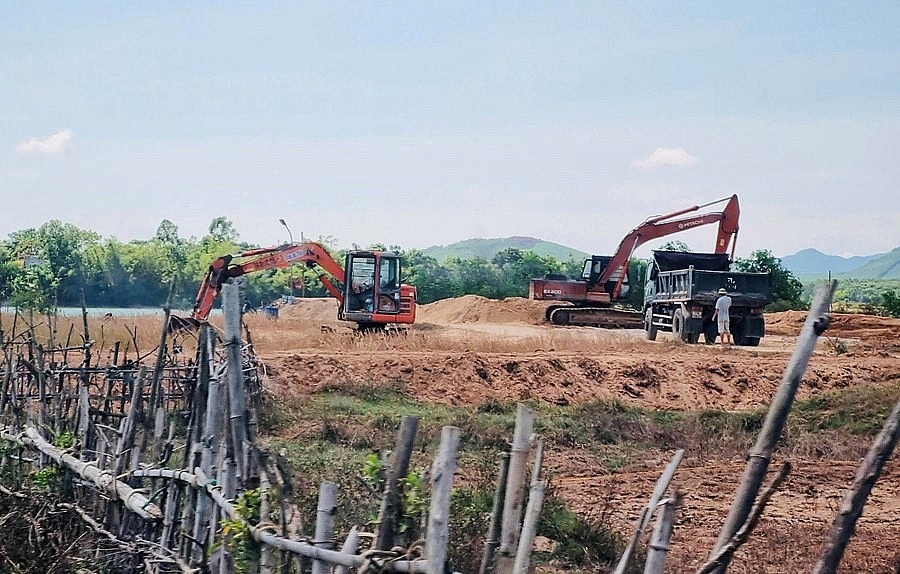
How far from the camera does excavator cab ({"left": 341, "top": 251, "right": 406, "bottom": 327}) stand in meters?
26.7

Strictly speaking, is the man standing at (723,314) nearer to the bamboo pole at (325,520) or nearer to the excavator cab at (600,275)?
the excavator cab at (600,275)

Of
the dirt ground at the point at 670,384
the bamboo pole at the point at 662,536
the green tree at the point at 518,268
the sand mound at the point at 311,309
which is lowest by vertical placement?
the dirt ground at the point at 670,384

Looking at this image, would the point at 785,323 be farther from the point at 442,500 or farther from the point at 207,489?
the point at 442,500

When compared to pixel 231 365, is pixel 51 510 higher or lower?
lower

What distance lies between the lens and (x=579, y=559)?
8.02m

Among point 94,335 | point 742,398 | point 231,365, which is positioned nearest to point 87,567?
point 231,365

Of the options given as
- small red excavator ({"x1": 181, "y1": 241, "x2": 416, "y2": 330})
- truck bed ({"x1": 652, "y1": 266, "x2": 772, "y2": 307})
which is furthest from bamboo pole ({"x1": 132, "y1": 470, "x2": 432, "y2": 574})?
small red excavator ({"x1": 181, "y1": 241, "x2": 416, "y2": 330})

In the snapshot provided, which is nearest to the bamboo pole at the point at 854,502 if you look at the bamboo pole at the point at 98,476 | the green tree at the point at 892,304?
the bamboo pole at the point at 98,476

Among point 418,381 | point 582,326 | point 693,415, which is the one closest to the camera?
point 693,415

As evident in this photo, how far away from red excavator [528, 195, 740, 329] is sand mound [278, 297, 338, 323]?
8573 millimetres

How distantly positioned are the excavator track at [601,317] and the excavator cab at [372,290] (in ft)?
24.3

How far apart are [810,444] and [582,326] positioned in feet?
63.1

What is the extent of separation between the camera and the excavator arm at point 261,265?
23.9 m

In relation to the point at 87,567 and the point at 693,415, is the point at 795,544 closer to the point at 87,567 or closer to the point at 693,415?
the point at 87,567
